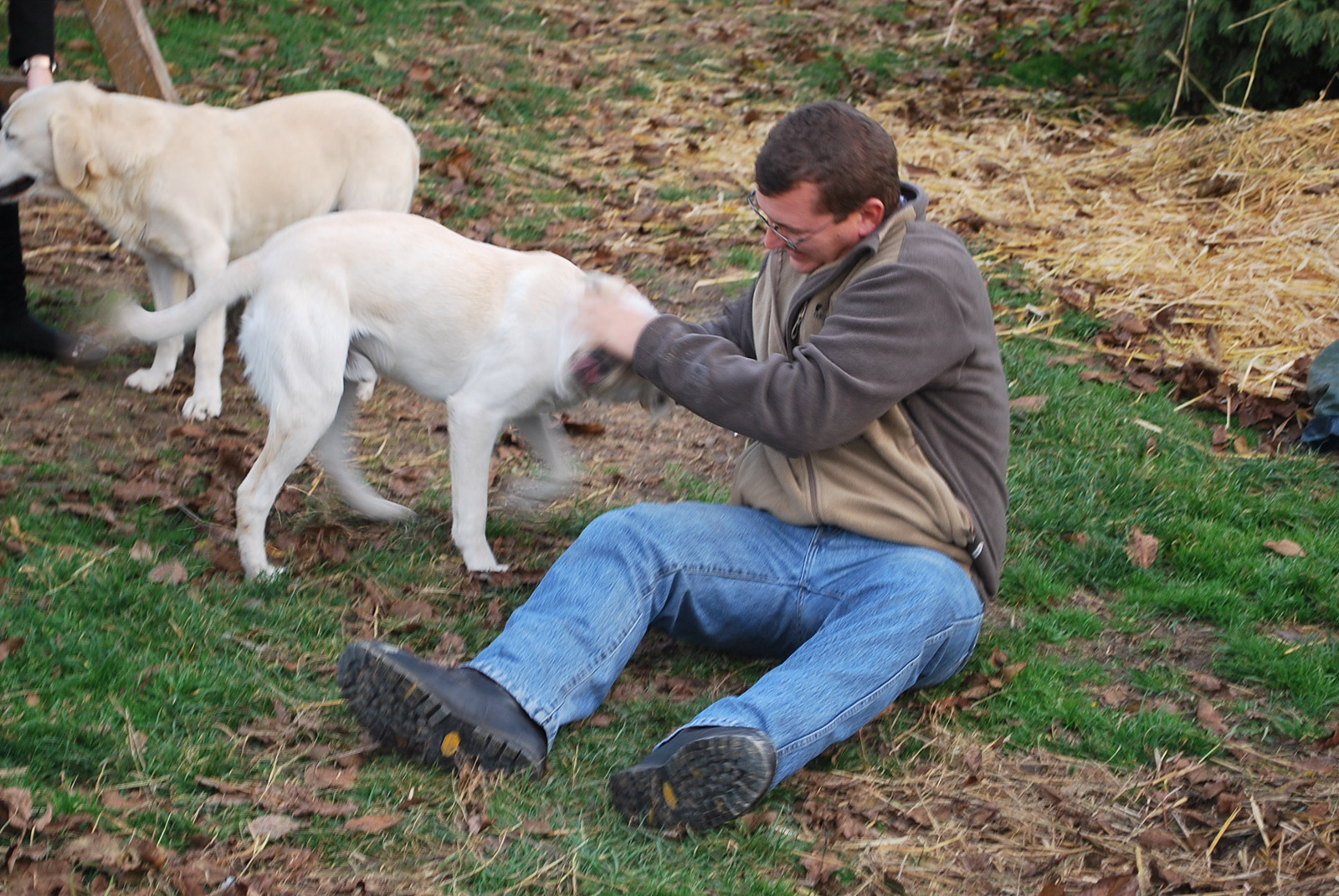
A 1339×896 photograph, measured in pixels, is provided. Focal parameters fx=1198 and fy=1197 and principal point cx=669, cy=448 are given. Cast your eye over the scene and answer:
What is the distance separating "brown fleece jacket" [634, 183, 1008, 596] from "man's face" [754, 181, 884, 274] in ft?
0.17

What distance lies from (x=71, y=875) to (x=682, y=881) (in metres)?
1.33

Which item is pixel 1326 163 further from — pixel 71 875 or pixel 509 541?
pixel 71 875

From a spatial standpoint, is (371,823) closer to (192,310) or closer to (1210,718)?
(192,310)

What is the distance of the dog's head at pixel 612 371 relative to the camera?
3.51 meters

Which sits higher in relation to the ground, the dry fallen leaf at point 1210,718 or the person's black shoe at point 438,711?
the person's black shoe at point 438,711

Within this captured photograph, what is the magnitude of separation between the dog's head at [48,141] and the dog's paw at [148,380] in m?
0.83

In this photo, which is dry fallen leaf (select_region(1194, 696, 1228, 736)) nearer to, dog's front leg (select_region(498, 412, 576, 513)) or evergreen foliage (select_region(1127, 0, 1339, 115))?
dog's front leg (select_region(498, 412, 576, 513))

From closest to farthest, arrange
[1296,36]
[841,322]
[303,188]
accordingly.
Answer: [841,322]
[303,188]
[1296,36]

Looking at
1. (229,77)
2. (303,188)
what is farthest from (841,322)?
(229,77)

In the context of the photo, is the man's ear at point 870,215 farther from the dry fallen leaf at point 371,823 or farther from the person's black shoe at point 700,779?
the dry fallen leaf at point 371,823

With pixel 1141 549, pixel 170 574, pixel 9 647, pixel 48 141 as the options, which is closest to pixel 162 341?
pixel 48 141

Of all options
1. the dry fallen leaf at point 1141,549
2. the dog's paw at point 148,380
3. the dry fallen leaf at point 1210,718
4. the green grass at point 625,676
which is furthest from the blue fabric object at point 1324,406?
the dog's paw at point 148,380

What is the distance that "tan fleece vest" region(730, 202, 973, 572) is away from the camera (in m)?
3.29

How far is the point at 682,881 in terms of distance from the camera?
9.01ft
